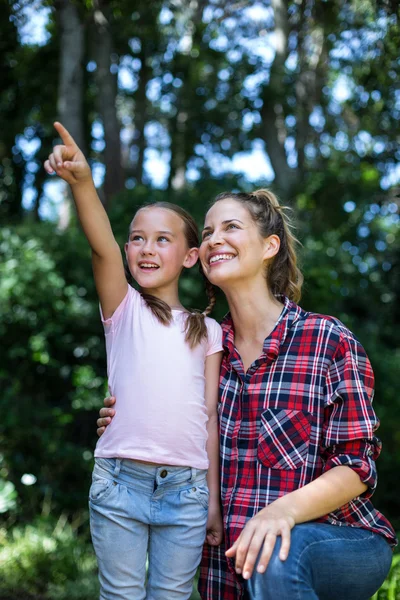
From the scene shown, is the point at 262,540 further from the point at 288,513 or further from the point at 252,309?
the point at 252,309

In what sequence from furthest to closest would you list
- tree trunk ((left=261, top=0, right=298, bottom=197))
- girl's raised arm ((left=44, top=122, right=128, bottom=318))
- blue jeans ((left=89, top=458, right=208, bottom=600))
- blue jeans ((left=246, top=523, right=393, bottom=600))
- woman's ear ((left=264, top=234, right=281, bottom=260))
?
tree trunk ((left=261, top=0, right=298, bottom=197)) < woman's ear ((left=264, top=234, right=281, bottom=260)) < blue jeans ((left=89, top=458, right=208, bottom=600)) < girl's raised arm ((left=44, top=122, right=128, bottom=318)) < blue jeans ((left=246, top=523, right=393, bottom=600))

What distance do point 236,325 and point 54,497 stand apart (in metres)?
3.54

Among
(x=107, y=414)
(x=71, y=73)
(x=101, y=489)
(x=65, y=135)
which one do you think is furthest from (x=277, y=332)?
(x=71, y=73)

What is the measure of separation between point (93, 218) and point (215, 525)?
1.15 m

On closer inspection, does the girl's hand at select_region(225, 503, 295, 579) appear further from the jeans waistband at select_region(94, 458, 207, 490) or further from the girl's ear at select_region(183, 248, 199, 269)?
the girl's ear at select_region(183, 248, 199, 269)

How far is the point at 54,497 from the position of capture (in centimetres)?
547

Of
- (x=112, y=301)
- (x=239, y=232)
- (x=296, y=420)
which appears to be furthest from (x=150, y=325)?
(x=296, y=420)

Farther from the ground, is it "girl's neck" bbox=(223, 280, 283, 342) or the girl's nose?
the girl's nose

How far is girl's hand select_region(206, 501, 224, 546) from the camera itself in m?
2.36

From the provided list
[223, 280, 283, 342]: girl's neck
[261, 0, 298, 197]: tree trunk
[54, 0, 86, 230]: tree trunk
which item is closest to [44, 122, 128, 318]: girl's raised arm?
[223, 280, 283, 342]: girl's neck

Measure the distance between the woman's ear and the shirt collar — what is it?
0.17m

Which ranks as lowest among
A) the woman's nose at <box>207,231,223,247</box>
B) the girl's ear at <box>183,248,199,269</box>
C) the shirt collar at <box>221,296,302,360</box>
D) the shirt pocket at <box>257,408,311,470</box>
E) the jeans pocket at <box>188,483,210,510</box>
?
the jeans pocket at <box>188,483,210,510</box>

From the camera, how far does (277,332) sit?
91.7 inches

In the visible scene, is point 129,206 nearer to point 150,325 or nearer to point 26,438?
point 26,438
